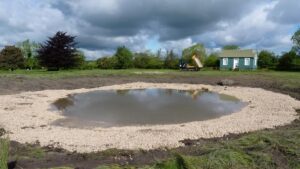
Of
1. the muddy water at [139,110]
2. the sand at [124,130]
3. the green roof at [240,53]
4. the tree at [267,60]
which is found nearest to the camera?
the sand at [124,130]

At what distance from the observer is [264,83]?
74.5ft

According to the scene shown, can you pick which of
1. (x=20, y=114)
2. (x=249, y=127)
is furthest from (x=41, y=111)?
(x=249, y=127)

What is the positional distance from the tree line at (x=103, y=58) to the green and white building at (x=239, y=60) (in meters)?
1.69

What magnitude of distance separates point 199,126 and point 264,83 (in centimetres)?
1521

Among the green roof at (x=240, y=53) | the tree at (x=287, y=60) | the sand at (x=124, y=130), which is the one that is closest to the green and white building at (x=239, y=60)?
the green roof at (x=240, y=53)

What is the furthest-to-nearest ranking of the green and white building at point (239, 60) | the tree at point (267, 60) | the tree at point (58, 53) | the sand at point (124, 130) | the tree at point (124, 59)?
the tree at point (124, 59) → the green and white building at point (239, 60) → the tree at point (267, 60) → the tree at point (58, 53) → the sand at point (124, 130)

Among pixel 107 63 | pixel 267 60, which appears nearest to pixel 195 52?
pixel 267 60

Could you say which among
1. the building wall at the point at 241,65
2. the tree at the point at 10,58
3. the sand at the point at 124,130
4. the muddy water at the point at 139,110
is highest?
the tree at the point at 10,58

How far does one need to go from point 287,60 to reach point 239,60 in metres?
7.31

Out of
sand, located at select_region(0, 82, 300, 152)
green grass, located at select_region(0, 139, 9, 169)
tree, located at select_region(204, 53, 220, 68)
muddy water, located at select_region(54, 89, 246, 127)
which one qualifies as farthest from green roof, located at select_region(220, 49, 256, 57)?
green grass, located at select_region(0, 139, 9, 169)

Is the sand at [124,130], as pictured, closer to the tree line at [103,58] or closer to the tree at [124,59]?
the tree line at [103,58]

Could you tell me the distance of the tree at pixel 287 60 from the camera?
43231 millimetres

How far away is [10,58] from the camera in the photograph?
47656 mm

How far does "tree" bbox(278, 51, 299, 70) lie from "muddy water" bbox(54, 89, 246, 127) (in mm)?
30638
